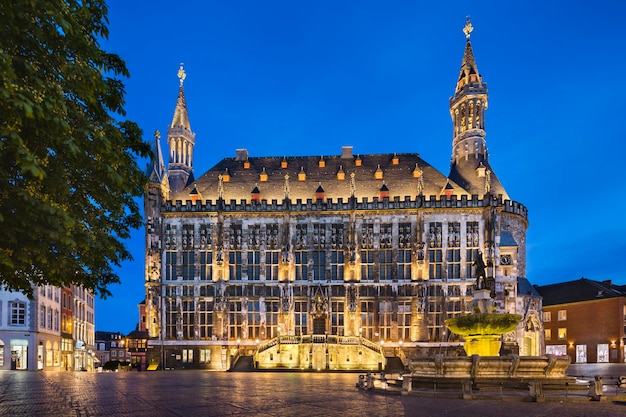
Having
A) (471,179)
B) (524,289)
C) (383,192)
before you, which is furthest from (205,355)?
(524,289)

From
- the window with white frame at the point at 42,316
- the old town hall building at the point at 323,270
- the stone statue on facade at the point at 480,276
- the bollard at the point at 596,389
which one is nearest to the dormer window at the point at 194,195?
the old town hall building at the point at 323,270

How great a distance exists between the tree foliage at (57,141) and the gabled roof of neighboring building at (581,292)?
72.1 m

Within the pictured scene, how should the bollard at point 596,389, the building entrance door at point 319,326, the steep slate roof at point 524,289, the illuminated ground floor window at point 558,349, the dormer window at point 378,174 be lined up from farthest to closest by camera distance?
1. the illuminated ground floor window at point 558,349
2. the dormer window at point 378,174
3. the steep slate roof at point 524,289
4. the building entrance door at point 319,326
5. the bollard at point 596,389

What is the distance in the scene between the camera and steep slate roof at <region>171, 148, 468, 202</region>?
212 feet

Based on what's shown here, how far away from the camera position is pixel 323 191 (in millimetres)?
64875

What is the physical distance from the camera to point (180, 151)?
72125 millimetres

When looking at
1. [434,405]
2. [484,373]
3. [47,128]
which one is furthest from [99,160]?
[484,373]

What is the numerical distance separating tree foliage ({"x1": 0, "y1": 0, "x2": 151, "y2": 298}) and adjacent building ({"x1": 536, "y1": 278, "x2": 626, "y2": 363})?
68561 millimetres

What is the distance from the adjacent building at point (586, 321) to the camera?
69625 millimetres

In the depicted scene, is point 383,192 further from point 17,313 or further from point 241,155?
point 17,313

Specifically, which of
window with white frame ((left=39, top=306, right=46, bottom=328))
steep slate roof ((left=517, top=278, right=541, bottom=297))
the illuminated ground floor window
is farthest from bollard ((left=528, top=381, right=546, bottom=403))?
the illuminated ground floor window

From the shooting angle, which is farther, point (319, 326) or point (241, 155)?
point (241, 155)

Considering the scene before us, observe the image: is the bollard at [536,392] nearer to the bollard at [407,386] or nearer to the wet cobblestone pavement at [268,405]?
the wet cobblestone pavement at [268,405]

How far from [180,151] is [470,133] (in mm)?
36807
